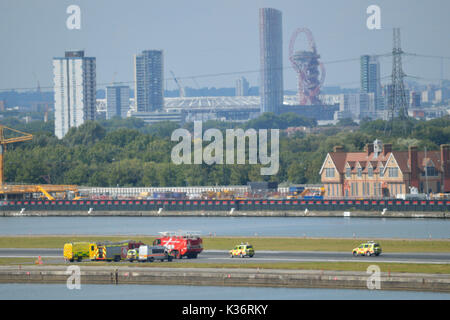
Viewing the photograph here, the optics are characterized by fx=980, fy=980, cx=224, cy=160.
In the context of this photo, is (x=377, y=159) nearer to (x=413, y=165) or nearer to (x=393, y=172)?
(x=393, y=172)

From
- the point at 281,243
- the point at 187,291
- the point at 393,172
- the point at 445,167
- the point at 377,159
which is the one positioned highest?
the point at 377,159

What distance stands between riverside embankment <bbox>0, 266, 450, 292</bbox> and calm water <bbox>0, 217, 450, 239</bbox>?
89.4 ft

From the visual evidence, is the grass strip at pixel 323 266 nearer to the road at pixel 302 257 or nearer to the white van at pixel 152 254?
the white van at pixel 152 254

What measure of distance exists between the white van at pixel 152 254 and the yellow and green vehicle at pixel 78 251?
383 cm

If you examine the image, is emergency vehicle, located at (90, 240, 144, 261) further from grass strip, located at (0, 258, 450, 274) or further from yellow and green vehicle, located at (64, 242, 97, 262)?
grass strip, located at (0, 258, 450, 274)

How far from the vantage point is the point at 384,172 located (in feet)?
414

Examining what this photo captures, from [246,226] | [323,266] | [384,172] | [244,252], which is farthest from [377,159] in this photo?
[323,266]

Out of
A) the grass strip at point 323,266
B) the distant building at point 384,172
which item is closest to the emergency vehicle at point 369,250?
the grass strip at point 323,266

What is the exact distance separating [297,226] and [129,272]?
4736 cm

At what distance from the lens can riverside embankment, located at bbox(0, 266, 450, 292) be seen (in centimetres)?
5253

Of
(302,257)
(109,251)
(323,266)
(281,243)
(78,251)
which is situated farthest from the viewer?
(281,243)

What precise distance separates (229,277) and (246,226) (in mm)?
49920

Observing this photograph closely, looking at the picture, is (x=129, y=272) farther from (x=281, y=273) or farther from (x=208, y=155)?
(x=208, y=155)

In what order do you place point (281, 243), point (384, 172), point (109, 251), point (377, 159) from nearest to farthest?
point (109, 251) → point (281, 243) → point (384, 172) → point (377, 159)
